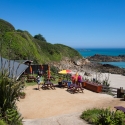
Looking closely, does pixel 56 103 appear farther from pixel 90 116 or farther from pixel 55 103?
pixel 90 116

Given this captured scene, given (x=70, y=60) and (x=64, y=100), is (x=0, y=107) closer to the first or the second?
(x=64, y=100)

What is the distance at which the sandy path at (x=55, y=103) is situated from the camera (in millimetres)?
11375

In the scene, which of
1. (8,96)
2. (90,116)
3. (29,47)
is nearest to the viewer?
(8,96)

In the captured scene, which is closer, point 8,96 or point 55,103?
point 8,96

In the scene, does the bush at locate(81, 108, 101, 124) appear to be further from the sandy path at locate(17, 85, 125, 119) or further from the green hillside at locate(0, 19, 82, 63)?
the green hillside at locate(0, 19, 82, 63)

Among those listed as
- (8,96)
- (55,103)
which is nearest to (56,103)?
(55,103)

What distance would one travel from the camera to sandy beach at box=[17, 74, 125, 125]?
1127 cm

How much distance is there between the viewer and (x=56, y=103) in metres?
13.3

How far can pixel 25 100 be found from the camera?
13.8 m

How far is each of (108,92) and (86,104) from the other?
17.3ft

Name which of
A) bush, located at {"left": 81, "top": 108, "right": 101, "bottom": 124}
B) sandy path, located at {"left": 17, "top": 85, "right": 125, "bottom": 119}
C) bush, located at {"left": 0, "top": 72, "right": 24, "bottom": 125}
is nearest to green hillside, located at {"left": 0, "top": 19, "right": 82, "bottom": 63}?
sandy path, located at {"left": 17, "top": 85, "right": 125, "bottom": 119}

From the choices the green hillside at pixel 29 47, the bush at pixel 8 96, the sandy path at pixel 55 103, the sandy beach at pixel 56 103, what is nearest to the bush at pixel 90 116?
the sandy beach at pixel 56 103

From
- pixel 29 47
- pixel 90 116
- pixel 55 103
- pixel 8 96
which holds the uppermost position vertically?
pixel 29 47

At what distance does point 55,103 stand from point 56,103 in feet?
0.22
